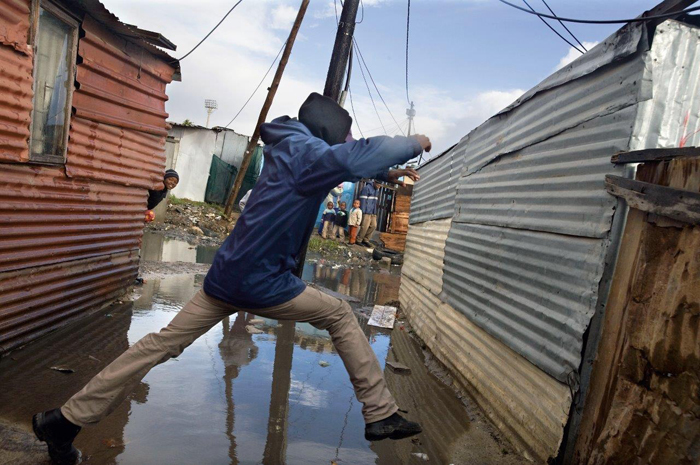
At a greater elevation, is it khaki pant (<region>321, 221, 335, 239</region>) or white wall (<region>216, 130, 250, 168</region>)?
white wall (<region>216, 130, 250, 168</region>)

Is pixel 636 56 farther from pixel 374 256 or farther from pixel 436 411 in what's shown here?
pixel 374 256

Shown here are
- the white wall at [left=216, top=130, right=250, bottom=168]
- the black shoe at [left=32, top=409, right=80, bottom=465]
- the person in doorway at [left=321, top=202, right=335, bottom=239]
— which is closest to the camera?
the black shoe at [left=32, top=409, right=80, bottom=465]

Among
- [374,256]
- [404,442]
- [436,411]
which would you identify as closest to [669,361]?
[404,442]

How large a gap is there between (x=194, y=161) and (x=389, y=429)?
2345 centimetres

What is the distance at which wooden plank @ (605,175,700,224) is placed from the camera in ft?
7.50

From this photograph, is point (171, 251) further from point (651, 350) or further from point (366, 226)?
point (651, 350)

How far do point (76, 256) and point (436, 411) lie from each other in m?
3.93

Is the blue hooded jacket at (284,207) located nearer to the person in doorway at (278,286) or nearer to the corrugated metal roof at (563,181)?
the person in doorway at (278,286)

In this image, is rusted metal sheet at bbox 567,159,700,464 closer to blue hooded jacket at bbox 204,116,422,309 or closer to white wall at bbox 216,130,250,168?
blue hooded jacket at bbox 204,116,422,309

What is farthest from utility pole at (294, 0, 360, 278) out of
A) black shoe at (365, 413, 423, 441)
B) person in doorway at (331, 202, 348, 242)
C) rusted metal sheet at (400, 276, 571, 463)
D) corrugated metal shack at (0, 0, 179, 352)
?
person in doorway at (331, 202, 348, 242)

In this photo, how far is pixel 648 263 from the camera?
2.55 meters

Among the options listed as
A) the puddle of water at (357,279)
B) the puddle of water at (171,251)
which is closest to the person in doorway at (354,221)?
the puddle of water at (357,279)

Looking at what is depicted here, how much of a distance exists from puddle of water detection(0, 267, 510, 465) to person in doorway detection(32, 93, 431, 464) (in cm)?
39

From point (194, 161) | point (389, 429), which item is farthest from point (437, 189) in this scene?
point (194, 161)
